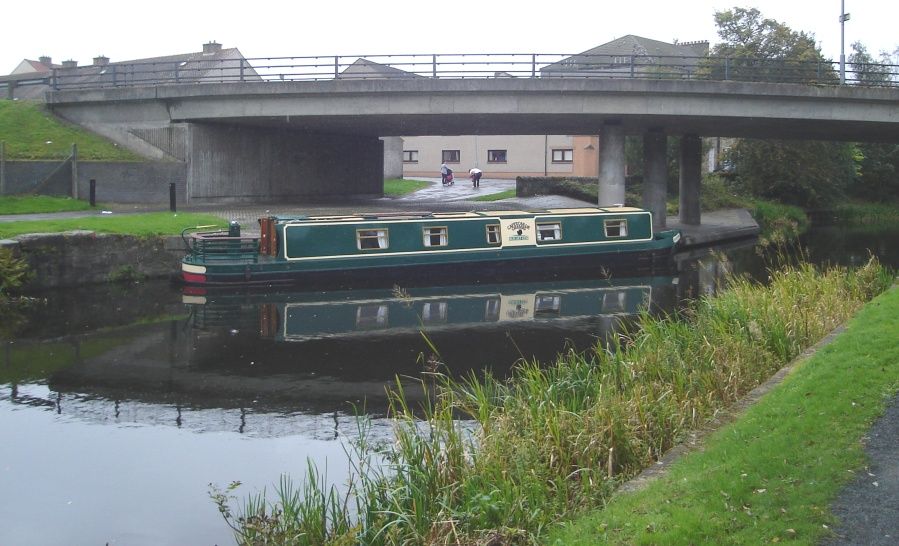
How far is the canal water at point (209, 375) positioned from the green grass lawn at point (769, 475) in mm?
2970

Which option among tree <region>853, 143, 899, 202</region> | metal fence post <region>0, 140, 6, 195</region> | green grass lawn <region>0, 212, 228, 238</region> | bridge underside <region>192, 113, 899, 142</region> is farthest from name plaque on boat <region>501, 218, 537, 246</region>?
tree <region>853, 143, 899, 202</region>

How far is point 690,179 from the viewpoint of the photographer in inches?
1341

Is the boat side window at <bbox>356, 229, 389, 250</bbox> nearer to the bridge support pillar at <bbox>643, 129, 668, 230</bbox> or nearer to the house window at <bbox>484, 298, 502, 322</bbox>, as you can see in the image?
the house window at <bbox>484, 298, 502, 322</bbox>

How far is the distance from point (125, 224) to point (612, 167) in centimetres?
1459

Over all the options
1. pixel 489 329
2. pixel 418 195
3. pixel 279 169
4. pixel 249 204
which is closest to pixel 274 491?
pixel 489 329

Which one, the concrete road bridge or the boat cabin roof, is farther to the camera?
the concrete road bridge

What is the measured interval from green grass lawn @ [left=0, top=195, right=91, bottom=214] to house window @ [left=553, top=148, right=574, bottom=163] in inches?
1415

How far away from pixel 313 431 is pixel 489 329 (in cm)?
636

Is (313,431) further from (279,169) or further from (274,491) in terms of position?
(279,169)

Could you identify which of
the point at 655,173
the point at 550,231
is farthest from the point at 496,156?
the point at 550,231

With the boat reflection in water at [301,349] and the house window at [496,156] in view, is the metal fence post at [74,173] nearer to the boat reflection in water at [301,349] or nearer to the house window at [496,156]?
the boat reflection in water at [301,349]

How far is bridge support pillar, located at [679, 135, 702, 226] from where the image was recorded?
33.9m

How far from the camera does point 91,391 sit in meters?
11.8

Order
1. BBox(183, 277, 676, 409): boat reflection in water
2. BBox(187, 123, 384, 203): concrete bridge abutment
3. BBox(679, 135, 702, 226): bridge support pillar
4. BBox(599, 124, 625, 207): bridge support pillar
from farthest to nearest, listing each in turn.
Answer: BBox(679, 135, 702, 226): bridge support pillar, BBox(599, 124, 625, 207): bridge support pillar, BBox(187, 123, 384, 203): concrete bridge abutment, BBox(183, 277, 676, 409): boat reflection in water
